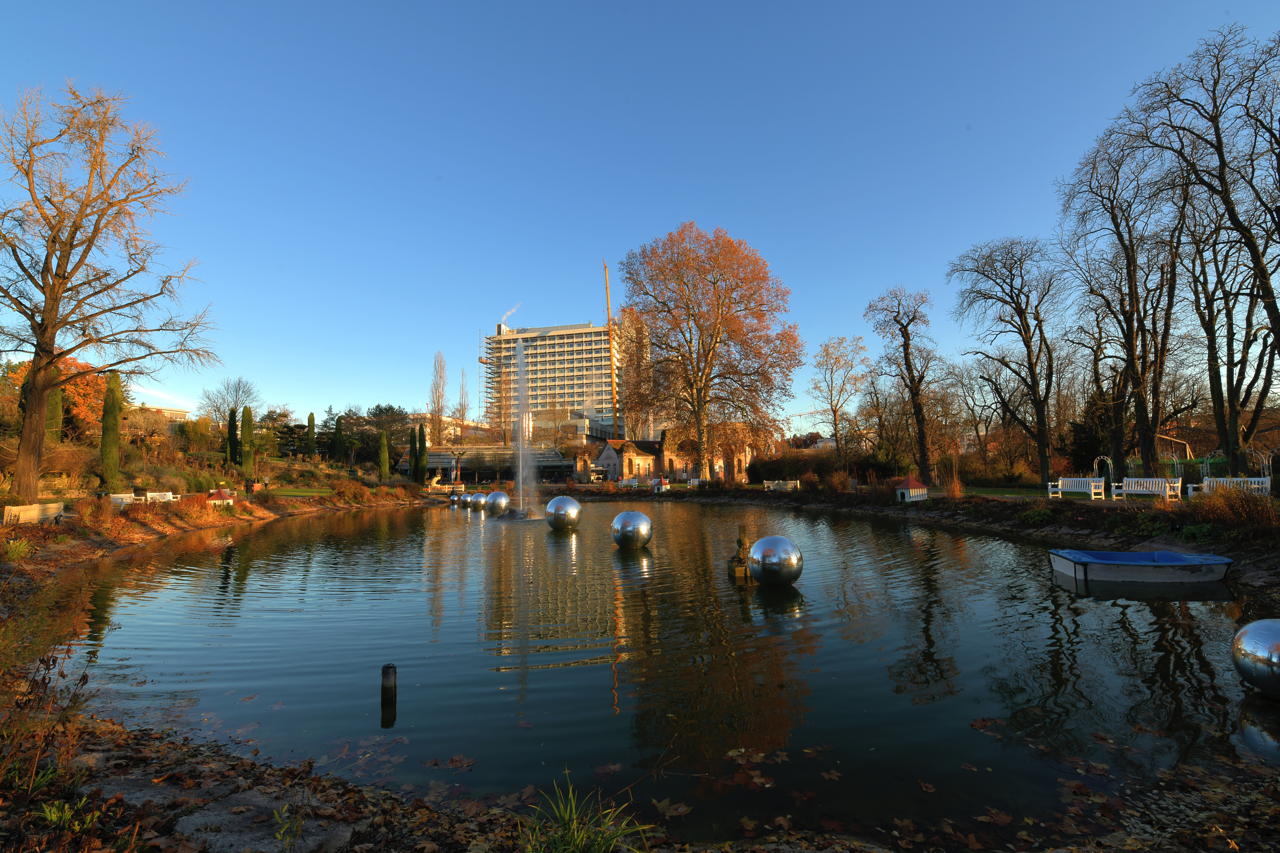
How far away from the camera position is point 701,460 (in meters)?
45.2

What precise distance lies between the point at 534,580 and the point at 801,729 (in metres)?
8.86

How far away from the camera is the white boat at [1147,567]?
11.6 metres

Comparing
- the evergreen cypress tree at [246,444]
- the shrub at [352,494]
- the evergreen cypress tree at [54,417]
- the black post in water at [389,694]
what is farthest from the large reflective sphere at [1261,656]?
the evergreen cypress tree at [246,444]

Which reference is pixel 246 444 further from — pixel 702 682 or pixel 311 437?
pixel 702 682

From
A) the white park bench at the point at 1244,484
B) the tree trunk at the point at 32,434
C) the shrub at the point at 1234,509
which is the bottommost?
the shrub at the point at 1234,509

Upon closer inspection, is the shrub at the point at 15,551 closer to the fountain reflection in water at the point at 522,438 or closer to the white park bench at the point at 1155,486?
the fountain reflection in water at the point at 522,438

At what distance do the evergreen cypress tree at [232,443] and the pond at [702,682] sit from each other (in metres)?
35.4

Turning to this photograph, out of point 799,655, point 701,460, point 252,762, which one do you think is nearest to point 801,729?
point 799,655

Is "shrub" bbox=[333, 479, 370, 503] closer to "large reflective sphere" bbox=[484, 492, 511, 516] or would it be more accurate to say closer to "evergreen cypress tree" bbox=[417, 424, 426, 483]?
"large reflective sphere" bbox=[484, 492, 511, 516]

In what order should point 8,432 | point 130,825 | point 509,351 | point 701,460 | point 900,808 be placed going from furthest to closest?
point 509,351, point 701,460, point 8,432, point 900,808, point 130,825

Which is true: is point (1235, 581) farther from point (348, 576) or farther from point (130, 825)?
point (348, 576)

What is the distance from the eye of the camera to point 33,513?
60.0ft

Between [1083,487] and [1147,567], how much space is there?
14.8 metres

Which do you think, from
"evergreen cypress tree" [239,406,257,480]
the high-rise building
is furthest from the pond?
the high-rise building
